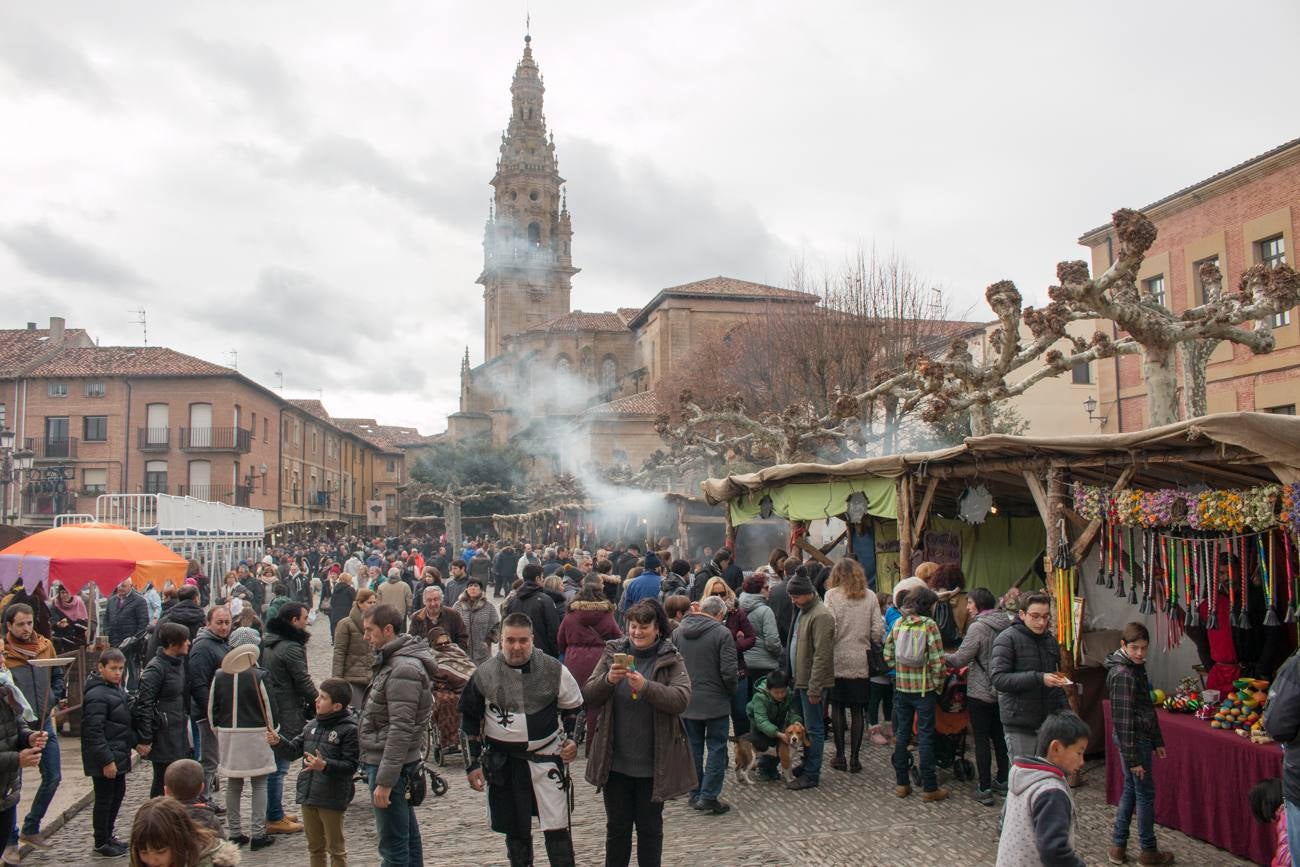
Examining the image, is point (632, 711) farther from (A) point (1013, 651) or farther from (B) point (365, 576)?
→ (B) point (365, 576)

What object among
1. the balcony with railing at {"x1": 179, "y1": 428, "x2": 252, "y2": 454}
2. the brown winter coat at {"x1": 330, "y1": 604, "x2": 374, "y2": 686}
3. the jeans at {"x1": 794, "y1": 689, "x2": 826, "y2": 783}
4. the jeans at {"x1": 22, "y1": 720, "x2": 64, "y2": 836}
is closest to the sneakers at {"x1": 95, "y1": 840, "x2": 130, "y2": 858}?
the jeans at {"x1": 22, "y1": 720, "x2": 64, "y2": 836}

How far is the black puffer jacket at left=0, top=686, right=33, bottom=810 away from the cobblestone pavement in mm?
1455

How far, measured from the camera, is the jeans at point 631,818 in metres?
5.18

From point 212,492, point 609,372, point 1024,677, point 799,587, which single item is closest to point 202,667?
point 799,587

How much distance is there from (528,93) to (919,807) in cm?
8659

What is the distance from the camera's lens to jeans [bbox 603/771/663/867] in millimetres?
5176

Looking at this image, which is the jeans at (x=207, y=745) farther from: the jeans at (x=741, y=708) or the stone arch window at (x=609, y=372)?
the stone arch window at (x=609, y=372)

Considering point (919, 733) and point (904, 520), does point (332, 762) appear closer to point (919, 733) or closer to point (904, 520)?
point (919, 733)

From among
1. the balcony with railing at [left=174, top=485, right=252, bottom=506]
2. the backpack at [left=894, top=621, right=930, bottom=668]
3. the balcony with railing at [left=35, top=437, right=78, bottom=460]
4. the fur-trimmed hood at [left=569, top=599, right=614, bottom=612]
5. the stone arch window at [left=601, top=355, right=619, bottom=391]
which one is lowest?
the backpack at [left=894, top=621, right=930, bottom=668]

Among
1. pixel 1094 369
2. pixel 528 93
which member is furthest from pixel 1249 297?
pixel 528 93

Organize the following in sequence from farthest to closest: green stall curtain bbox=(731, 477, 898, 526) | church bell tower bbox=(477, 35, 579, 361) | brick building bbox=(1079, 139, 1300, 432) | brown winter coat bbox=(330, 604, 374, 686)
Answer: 1. church bell tower bbox=(477, 35, 579, 361)
2. brick building bbox=(1079, 139, 1300, 432)
3. green stall curtain bbox=(731, 477, 898, 526)
4. brown winter coat bbox=(330, 604, 374, 686)

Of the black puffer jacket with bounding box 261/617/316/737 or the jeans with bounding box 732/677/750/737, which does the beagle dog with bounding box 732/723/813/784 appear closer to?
the jeans with bounding box 732/677/750/737

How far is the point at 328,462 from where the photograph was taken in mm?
64500

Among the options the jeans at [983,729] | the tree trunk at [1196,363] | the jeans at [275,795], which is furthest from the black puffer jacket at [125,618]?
the tree trunk at [1196,363]
